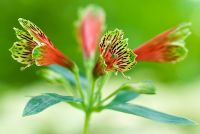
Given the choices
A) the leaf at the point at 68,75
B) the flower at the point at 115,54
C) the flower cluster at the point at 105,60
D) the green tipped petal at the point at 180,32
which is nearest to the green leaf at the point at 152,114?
the flower cluster at the point at 105,60

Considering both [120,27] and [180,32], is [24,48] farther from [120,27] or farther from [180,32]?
[120,27]

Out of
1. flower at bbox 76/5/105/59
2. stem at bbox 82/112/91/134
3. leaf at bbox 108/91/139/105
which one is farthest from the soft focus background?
stem at bbox 82/112/91/134

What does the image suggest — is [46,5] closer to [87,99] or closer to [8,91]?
[8,91]

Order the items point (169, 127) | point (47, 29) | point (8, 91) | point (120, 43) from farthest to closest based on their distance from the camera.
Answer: point (47, 29) → point (8, 91) → point (169, 127) → point (120, 43)

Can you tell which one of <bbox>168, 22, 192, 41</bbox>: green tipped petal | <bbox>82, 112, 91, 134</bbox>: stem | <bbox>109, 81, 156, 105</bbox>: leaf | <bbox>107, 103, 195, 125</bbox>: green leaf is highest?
<bbox>168, 22, 192, 41</bbox>: green tipped petal

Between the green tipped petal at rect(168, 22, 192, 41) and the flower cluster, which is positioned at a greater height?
the green tipped petal at rect(168, 22, 192, 41)

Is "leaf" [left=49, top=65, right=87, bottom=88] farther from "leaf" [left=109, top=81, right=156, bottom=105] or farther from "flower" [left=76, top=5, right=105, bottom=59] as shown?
"leaf" [left=109, top=81, right=156, bottom=105]

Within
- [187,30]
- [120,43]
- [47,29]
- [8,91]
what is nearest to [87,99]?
[120,43]
